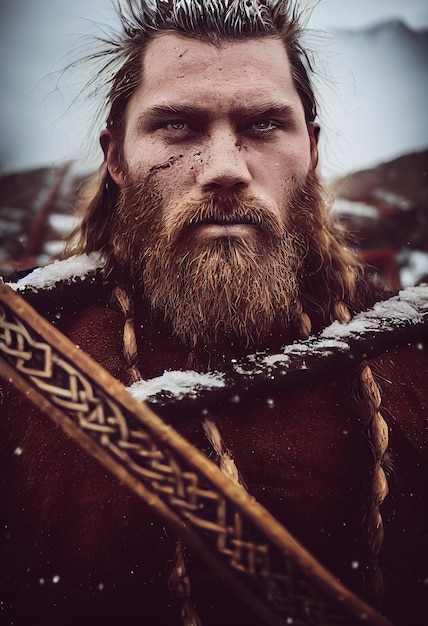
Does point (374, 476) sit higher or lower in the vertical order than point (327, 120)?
lower

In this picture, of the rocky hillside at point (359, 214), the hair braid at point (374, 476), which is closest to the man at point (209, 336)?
the hair braid at point (374, 476)

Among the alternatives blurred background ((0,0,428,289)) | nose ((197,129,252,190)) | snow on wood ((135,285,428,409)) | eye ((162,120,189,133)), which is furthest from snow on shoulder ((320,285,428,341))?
eye ((162,120,189,133))

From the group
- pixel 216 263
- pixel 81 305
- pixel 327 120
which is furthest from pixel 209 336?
pixel 327 120

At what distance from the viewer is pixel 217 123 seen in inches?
28.5

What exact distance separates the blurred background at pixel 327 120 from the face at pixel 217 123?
0.13 m

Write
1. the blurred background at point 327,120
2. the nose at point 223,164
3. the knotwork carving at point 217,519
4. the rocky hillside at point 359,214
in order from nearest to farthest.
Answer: the knotwork carving at point 217,519, the nose at point 223,164, the blurred background at point 327,120, the rocky hillside at point 359,214

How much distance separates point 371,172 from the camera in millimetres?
979

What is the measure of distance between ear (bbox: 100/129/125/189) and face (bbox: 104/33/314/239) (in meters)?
0.05

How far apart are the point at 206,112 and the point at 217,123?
0.08ft

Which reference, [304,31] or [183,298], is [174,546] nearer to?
[183,298]

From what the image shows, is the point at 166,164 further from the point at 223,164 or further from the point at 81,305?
the point at 81,305

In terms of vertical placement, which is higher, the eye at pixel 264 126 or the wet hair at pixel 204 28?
the wet hair at pixel 204 28

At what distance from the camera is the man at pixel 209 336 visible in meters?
0.68

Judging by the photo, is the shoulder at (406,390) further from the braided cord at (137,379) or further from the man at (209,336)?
the braided cord at (137,379)
